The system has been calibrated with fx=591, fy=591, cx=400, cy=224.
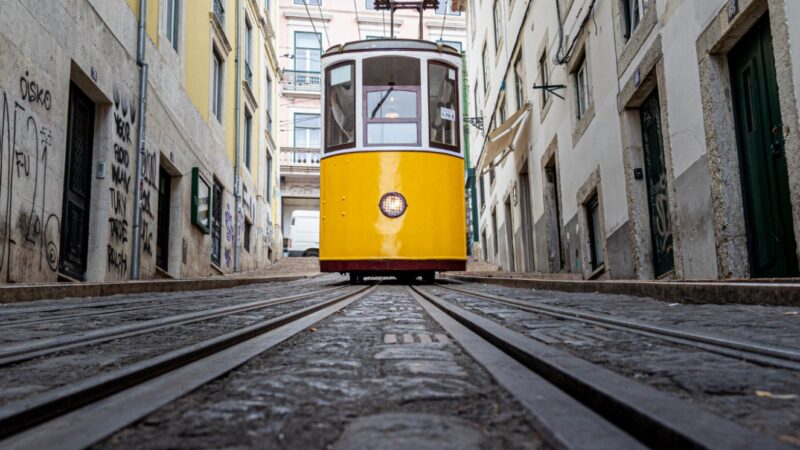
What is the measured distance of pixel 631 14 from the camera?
7117 millimetres

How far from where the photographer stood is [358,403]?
47.6 inches

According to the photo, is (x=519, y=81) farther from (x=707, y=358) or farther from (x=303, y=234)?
(x=303, y=234)

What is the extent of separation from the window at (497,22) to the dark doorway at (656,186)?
359 inches

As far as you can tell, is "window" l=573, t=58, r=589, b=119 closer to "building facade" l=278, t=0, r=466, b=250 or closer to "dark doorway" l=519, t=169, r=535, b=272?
"dark doorway" l=519, t=169, r=535, b=272

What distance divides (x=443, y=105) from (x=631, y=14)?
2650 millimetres

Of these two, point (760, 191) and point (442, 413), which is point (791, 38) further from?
point (442, 413)

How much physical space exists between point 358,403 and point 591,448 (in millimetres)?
523

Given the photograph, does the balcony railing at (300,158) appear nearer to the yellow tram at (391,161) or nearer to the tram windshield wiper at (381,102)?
the yellow tram at (391,161)

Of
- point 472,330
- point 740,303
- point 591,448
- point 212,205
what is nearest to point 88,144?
point 212,205

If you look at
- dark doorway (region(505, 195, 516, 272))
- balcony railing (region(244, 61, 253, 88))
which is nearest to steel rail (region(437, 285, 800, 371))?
dark doorway (region(505, 195, 516, 272))

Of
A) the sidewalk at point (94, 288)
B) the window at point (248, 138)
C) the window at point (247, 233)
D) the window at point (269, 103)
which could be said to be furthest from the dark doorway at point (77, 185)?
the window at point (269, 103)

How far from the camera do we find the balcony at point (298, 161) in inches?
1049

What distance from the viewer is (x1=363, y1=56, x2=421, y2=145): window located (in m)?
8.08

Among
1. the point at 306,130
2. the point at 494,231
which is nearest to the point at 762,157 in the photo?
the point at 494,231
